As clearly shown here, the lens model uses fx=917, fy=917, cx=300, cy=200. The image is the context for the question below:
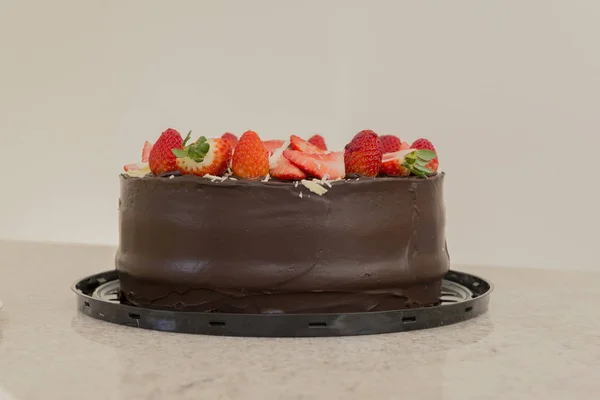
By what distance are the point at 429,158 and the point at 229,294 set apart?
440 millimetres

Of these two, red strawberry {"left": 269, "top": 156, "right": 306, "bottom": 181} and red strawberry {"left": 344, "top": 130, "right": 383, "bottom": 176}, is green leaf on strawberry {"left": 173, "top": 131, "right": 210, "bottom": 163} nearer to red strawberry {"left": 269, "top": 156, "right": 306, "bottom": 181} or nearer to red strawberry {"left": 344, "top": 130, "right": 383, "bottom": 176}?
red strawberry {"left": 269, "top": 156, "right": 306, "bottom": 181}

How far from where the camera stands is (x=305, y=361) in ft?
4.48

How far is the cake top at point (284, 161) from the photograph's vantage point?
1.55m

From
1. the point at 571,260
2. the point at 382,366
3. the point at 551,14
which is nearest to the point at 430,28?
the point at 551,14

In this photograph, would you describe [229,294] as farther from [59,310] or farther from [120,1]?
[120,1]

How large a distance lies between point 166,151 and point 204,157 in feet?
0.28

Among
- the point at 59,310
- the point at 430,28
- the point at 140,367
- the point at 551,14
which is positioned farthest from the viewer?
the point at 430,28

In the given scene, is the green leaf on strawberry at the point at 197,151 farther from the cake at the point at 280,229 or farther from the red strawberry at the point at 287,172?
the red strawberry at the point at 287,172

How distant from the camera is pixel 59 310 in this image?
70.1 inches

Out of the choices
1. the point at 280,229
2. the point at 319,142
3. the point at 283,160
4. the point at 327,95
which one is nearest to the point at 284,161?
the point at 283,160

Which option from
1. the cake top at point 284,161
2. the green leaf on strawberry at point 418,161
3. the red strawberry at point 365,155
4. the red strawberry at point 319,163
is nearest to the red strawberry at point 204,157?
the cake top at point 284,161

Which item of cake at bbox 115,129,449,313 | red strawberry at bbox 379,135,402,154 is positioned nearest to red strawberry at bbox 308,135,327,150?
red strawberry at bbox 379,135,402,154

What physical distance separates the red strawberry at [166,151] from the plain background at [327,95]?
1.76 metres

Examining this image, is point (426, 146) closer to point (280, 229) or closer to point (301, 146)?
point (301, 146)
